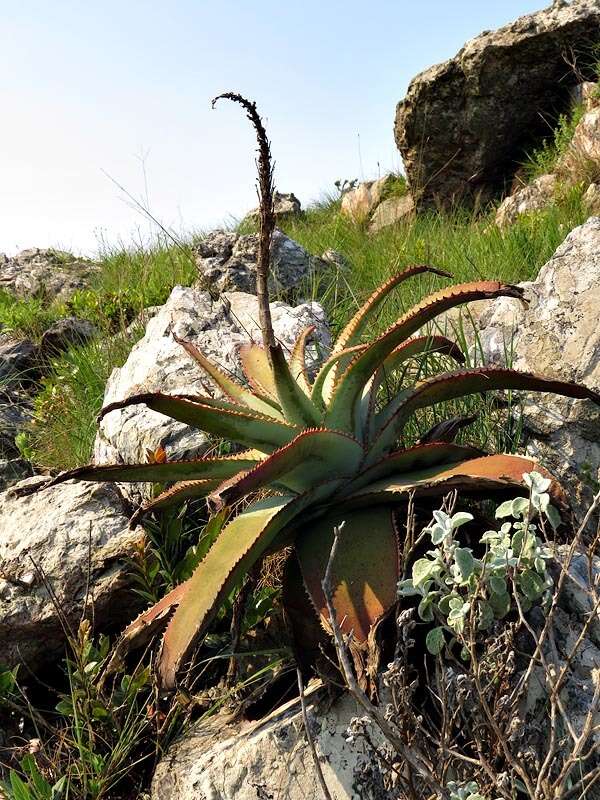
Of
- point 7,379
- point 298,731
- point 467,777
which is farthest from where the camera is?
point 7,379

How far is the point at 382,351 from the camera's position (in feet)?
6.94

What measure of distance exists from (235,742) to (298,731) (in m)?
0.18

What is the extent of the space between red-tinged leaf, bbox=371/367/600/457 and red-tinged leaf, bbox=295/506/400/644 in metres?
0.27

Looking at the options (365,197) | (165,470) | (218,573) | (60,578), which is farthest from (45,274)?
(218,573)

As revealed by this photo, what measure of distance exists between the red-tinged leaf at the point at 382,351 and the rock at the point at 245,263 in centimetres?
283

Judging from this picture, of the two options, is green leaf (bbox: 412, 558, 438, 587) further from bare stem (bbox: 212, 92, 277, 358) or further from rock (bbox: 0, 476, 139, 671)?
rock (bbox: 0, 476, 139, 671)

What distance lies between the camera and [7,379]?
524 cm

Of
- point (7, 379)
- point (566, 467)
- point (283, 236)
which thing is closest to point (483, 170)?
point (283, 236)

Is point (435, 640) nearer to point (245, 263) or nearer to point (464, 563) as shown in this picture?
point (464, 563)

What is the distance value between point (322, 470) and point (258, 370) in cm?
61

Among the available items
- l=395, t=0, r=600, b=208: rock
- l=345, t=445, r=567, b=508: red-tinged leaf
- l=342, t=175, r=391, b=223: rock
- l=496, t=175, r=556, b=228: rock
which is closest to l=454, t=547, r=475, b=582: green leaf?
l=345, t=445, r=567, b=508: red-tinged leaf

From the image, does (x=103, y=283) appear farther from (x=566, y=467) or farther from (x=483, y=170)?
(x=566, y=467)

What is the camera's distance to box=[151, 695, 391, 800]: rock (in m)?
1.74

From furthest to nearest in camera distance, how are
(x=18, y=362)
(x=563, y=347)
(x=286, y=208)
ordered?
(x=286, y=208), (x=18, y=362), (x=563, y=347)
